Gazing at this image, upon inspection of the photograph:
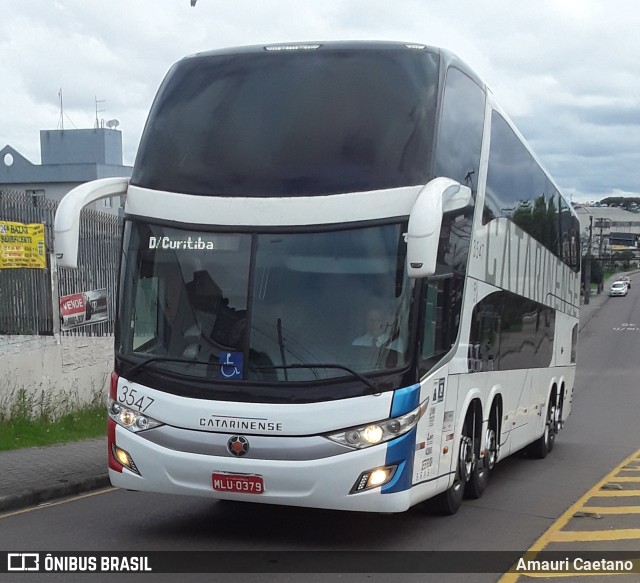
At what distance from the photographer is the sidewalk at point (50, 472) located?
420 inches

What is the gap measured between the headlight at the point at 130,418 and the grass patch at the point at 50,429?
595 cm

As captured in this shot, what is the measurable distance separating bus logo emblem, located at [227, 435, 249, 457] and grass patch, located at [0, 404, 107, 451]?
22.7ft

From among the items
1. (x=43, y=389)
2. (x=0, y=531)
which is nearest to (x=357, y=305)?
(x=0, y=531)

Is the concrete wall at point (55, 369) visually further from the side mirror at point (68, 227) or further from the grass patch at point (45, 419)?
the side mirror at point (68, 227)

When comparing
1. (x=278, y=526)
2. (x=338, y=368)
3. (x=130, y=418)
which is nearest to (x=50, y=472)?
(x=278, y=526)

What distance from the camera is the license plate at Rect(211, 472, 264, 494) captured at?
8.01 m

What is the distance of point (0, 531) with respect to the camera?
915 cm

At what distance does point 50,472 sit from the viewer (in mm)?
12141

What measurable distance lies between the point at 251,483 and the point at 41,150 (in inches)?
2713

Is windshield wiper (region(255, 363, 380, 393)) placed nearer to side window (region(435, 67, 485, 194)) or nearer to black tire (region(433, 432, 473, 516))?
side window (region(435, 67, 485, 194))

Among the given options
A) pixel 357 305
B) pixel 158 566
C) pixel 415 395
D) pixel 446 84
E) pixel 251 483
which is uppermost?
pixel 446 84

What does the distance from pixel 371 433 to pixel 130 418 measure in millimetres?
2003

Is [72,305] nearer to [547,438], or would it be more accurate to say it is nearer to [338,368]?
[547,438]

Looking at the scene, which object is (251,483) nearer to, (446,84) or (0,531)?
(0,531)
